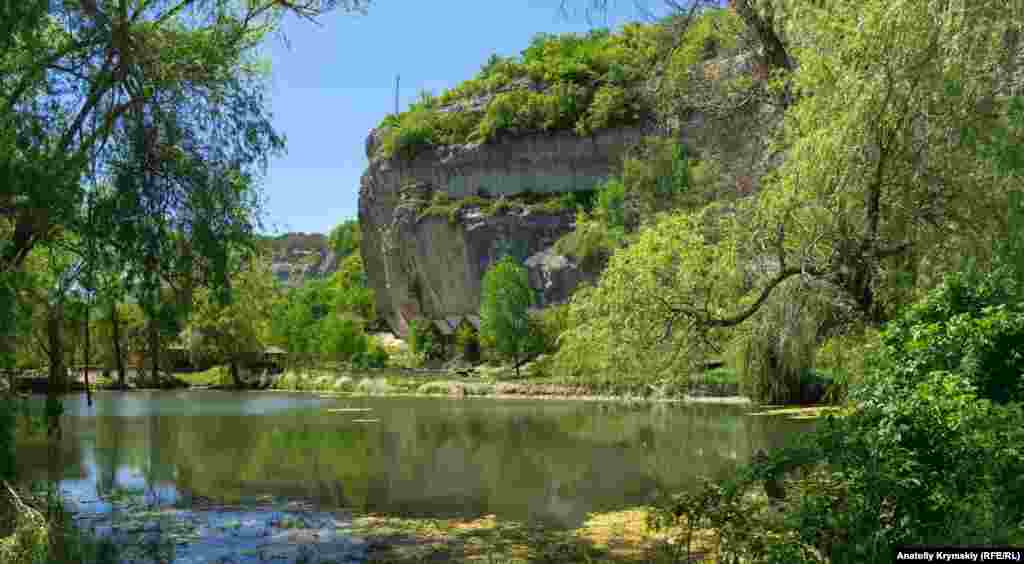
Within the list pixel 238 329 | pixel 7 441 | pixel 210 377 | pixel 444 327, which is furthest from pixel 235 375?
pixel 7 441

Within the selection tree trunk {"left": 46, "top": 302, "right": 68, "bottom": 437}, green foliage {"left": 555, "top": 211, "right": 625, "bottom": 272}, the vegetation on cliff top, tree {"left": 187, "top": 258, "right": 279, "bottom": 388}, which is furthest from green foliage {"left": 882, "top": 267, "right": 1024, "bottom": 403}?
the vegetation on cliff top

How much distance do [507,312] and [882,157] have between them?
4231 cm

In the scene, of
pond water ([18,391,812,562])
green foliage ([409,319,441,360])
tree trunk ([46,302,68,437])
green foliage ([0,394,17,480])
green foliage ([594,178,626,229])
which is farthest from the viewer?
green foliage ([409,319,441,360])

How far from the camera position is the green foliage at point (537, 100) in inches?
2717

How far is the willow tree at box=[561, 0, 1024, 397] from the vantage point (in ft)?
27.2

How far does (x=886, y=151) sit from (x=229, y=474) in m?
11.9

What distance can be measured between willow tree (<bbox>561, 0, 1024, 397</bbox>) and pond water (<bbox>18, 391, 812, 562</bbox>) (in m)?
2.56

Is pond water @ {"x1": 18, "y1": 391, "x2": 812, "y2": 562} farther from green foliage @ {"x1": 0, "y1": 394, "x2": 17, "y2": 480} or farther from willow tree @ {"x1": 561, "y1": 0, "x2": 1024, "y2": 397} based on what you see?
green foliage @ {"x1": 0, "y1": 394, "x2": 17, "y2": 480}

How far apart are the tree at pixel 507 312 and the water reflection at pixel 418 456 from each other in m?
20.3

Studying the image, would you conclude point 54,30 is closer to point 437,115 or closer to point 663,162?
point 663,162

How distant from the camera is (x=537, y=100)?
72625 millimetres

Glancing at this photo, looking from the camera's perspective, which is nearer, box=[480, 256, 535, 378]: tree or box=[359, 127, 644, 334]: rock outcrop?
box=[480, 256, 535, 378]: tree

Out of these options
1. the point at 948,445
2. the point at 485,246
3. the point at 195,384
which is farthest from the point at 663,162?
the point at 948,445

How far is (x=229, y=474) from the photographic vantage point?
51.1 ft
